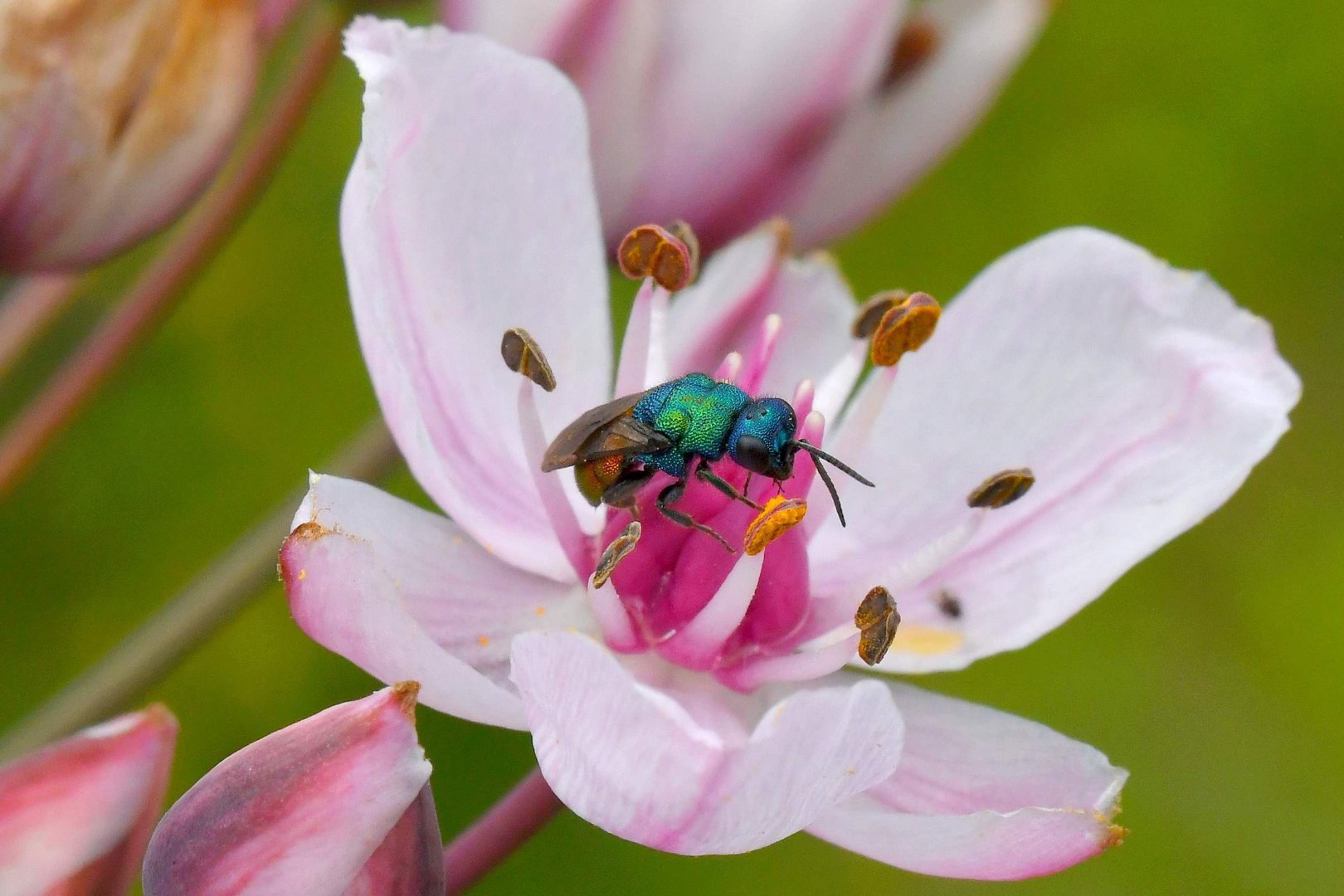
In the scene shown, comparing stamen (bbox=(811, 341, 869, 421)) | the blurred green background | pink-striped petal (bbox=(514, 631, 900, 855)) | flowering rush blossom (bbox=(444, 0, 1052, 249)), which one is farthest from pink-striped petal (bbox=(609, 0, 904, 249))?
the blurred green background

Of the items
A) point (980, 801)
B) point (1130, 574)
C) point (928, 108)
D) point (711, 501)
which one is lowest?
point (1130, 574)

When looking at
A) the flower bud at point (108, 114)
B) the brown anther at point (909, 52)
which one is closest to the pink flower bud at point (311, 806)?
the flower bud at point (108, 114)

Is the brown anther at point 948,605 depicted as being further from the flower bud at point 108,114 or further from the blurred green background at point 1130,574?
the blurred green background at point 1130,574

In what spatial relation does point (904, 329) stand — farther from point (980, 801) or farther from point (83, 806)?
point (83, 806)

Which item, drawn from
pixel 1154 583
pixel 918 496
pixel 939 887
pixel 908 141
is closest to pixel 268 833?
pixel 918 496

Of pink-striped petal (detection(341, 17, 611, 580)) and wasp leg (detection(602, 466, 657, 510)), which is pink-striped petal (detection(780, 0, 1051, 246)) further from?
wasp leg (detection(602, 466, 657, 510))

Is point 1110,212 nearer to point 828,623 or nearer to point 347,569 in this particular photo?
point 828,623

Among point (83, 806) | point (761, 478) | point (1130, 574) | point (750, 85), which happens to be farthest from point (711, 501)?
point (1130, 574)
